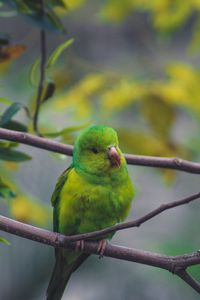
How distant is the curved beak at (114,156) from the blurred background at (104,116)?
0.16 m

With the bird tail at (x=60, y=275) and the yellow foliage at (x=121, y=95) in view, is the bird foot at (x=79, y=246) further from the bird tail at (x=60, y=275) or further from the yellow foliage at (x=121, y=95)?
the yellow foliage at (x=121, y=95)

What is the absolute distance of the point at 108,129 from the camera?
7.25 feet

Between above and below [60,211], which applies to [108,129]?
above

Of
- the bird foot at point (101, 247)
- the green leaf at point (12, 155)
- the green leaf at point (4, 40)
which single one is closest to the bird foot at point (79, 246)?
the bird foot at point (101, 247)

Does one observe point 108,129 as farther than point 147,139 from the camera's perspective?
No

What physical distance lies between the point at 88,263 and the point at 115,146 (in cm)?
207

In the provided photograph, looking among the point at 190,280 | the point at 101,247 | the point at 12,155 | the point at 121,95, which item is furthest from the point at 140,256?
the point at 121,95

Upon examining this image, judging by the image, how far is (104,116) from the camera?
2883mm

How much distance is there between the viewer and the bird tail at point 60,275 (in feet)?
7.61

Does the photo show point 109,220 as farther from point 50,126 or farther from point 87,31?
point 87,31

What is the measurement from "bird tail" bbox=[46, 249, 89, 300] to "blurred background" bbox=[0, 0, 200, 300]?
0.98 feet

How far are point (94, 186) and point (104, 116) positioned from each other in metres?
0.71

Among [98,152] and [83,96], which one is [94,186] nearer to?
[98,152]

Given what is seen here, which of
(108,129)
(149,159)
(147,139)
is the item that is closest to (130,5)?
(147,139)
